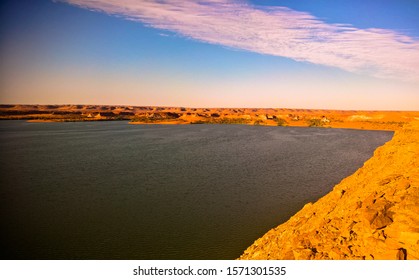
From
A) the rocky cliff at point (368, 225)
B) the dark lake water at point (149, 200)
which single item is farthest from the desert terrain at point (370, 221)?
the dark lake water at point (149, 200)

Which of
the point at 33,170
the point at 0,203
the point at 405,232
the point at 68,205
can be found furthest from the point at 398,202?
the point at 33,170

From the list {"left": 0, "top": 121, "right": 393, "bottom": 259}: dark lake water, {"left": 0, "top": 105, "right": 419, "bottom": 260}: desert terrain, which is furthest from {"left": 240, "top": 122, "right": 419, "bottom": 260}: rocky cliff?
{"left": 0, "top": 121, "right": 393, "bottom": 259}: dark lake water

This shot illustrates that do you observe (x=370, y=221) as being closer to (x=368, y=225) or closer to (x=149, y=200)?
(x=368, y=225)

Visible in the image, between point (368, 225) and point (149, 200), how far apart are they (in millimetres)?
10376

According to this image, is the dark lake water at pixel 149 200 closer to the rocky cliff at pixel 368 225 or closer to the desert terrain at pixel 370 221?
the desert terrain at pixel 370 221

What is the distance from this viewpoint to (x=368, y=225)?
649 cm

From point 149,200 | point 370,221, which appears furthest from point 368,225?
point 149,200

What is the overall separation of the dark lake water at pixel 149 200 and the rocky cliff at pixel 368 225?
2553 mm

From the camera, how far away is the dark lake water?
33.2 feet

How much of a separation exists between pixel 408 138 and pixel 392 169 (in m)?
2.52

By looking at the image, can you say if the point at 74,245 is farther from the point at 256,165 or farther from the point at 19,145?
the point at 19,145

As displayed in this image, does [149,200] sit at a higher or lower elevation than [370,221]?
lower

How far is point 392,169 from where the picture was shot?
28.8ft

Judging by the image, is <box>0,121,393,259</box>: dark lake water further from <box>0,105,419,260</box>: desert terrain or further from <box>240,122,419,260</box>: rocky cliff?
<box>240,122,419,260</box>: rocky cliff
